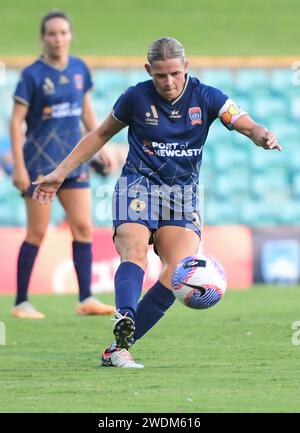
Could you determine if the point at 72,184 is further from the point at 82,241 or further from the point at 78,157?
the point at 78,157

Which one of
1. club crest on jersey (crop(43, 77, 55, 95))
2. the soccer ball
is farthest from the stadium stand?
the soccer ball

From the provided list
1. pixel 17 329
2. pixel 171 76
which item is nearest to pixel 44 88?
pixel 17 329

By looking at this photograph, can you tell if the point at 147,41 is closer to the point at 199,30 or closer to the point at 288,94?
the point at 199,30

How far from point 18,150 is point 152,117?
301 cm

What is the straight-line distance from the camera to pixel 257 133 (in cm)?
656

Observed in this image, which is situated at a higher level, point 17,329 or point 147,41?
point 147,41

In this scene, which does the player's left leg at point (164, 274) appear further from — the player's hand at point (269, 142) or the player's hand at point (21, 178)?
the player's hand at point (21, 178)

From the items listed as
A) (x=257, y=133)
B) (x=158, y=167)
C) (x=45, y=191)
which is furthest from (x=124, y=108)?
(x=257, y=133)

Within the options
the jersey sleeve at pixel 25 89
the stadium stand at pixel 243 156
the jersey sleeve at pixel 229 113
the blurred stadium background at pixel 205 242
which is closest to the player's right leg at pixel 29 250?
the blurred stadium background at pixel 205 242

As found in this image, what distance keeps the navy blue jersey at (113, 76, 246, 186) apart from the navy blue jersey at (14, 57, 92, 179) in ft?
9.26

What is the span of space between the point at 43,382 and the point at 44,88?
13.4 feet

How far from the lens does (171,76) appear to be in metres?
6.62

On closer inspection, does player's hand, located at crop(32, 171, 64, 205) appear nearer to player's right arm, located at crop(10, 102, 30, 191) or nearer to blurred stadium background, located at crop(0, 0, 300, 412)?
blurred stadium background, located at crop(0, 0, 300, 412)

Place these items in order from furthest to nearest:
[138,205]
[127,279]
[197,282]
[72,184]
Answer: [72,184]
[138,205]
[127,279]
[197,282]
